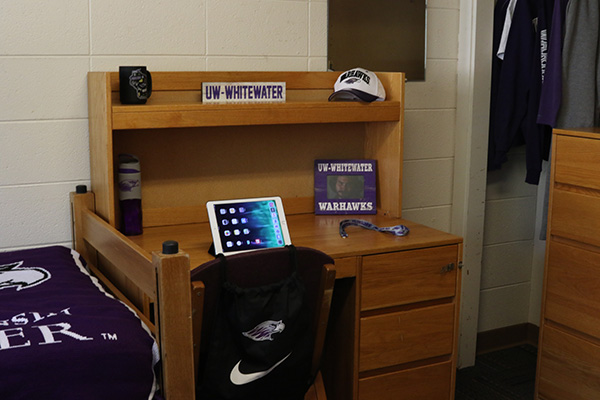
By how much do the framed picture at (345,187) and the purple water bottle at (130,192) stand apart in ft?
2.35

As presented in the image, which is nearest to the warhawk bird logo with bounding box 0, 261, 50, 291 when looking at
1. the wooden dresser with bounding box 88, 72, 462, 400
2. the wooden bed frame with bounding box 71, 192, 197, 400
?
the wooden dresser with bounding box 88, 72, 462, 400

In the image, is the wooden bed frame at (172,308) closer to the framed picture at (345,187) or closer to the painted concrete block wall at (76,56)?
the painted concrete block wall at (76,56)

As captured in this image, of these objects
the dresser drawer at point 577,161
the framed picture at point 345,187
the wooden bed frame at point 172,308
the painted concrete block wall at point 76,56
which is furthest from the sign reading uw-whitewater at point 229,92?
the dresser drawer at point 577,161

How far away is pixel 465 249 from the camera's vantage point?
10.4ft

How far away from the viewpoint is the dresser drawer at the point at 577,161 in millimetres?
2488

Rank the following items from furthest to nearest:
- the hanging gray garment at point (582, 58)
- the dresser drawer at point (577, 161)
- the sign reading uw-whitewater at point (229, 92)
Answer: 1. the hanging gray garment at point (582, 58)
2. the dresser drawer at point (577, 161)
3. the sign reading uw-whitewater at point (229, 92)

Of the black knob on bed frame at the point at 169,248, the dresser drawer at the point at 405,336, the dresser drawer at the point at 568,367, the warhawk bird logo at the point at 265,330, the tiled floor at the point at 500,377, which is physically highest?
the black knob on bed frame at the point at 169,248

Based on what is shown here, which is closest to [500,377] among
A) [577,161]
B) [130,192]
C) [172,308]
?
[577,161]

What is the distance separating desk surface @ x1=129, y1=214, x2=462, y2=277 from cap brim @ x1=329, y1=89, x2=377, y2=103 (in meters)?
0.45

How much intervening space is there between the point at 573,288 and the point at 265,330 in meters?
1.45

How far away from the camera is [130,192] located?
2266 mm

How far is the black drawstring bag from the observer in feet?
5.55

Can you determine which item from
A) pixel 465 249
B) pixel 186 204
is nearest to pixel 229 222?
pixel 186 204

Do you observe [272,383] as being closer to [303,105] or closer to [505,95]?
[303,105]
